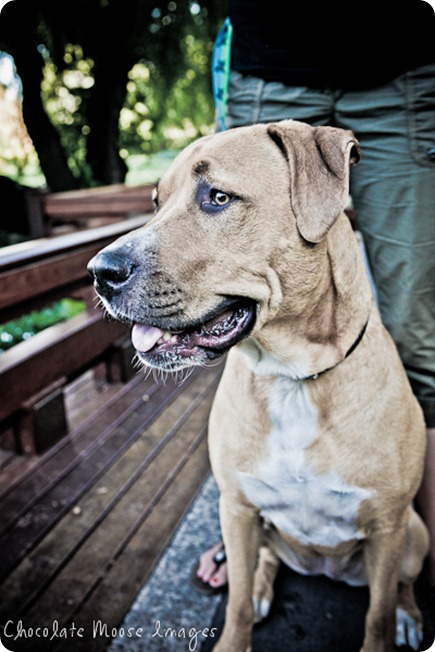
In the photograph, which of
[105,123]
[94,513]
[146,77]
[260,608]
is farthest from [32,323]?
[146,77]

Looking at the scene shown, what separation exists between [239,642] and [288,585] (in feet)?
1.31

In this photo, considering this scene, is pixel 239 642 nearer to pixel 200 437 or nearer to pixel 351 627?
pixel 351 627

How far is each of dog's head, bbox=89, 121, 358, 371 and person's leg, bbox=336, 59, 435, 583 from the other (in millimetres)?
433

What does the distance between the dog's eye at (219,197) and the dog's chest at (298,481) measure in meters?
0.57

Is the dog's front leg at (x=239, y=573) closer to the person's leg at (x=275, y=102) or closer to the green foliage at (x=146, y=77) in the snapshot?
the person's leg at (x=275, y=102)

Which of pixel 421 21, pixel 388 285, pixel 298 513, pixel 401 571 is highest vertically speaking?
pixel 421 21

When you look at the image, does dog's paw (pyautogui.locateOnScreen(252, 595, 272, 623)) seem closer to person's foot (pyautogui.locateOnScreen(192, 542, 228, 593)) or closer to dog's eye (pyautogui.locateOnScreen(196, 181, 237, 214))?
person's foot (pyautogui.locateOnScreen(192, 542, 228, 593))

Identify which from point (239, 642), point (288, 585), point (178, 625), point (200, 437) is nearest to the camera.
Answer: point (239, 642)

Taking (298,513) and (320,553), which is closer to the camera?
(298,513)

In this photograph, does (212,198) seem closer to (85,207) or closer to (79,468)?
(79,468)

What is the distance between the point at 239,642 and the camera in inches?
70.3

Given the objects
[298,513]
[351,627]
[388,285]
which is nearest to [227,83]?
[388,285]

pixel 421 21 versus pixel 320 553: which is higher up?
pixel 421 21

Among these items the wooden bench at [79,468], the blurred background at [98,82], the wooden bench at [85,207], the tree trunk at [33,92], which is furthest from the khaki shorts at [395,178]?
the tree trunk at [33,92]
